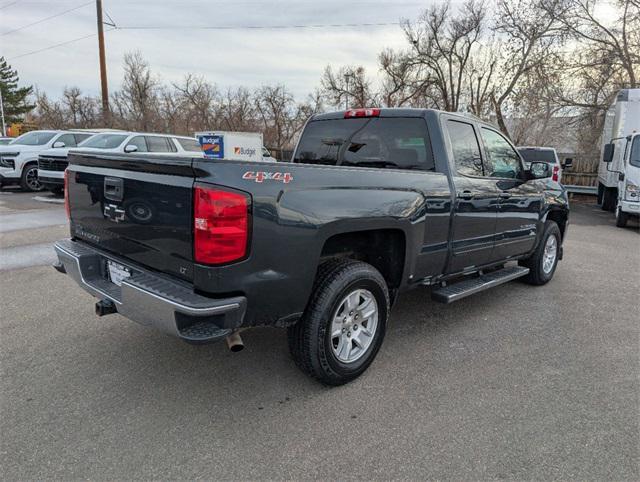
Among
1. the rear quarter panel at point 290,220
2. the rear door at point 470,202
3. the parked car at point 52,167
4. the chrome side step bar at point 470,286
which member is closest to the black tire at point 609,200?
the chrome side step bar at point 470,286

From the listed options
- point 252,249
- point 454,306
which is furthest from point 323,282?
point 454,306

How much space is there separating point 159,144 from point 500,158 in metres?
9.92

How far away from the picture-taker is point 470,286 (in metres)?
4.27

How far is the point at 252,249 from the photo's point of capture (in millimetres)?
2506

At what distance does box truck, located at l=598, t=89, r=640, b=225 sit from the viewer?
1055 cm

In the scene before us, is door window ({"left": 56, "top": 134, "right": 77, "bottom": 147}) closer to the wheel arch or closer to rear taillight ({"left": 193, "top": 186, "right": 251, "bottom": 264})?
the wheel arch

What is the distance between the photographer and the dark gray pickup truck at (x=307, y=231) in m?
2.46

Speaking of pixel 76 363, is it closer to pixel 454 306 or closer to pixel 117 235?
pixel 117 235

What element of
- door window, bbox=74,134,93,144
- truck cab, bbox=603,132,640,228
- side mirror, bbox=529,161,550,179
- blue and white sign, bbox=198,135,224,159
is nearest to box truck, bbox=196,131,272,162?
blue and white sign, bbox=198,135,224,159

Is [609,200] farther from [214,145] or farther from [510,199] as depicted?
[214,145]

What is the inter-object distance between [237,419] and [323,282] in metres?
1.01

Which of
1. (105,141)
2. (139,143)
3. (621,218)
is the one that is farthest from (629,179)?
(105,141)

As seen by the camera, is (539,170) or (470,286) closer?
(470,286)

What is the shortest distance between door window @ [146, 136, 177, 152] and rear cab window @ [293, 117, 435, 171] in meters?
8.75
